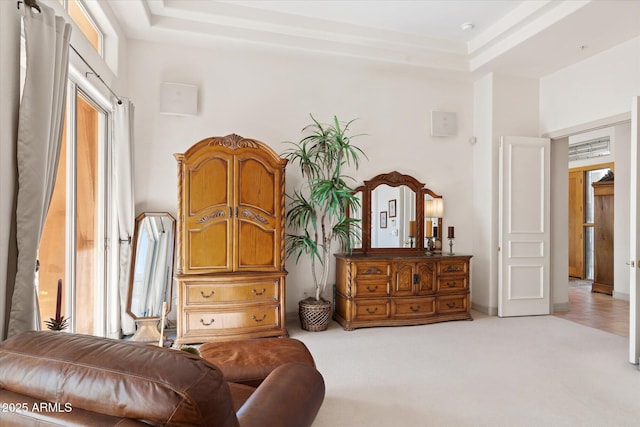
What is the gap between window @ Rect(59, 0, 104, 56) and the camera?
284 centimetres

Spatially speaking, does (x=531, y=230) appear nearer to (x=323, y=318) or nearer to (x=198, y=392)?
(x=323, y=318)

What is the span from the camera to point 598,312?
4.98 meters

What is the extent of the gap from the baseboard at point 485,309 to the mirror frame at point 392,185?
3.67 ft

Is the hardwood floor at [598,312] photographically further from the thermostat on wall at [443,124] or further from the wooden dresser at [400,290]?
the thermostat on wall at [443,124]

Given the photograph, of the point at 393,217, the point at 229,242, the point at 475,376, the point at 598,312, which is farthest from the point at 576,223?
the point at 229,242

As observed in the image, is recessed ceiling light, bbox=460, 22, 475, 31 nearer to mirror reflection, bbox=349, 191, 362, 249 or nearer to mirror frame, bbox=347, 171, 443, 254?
mirror frame, bbox=347, 171, 443, 254

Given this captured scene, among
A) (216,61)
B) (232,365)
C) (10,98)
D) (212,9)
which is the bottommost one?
(232,365)

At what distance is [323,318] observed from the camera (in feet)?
13.5

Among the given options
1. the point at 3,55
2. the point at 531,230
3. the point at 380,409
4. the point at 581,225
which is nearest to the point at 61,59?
the point at 3,55

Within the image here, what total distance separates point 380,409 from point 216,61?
388 centimetres

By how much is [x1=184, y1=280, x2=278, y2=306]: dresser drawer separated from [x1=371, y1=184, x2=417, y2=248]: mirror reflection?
1.58 m

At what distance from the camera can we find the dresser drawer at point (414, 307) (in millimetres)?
4293

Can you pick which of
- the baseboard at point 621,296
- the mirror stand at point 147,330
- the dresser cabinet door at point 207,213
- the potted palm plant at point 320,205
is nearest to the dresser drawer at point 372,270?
the potted palm plant at point 320,205

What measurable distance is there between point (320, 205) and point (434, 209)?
1.59 m
